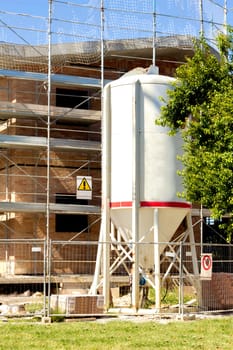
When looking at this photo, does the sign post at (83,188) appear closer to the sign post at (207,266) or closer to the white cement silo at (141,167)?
the white cement silo at (141,167)

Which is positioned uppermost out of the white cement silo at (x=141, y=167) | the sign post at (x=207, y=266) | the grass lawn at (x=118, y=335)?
the white cement silo at (x=141, y=167)

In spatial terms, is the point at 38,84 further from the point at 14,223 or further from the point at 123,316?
the point at 123,316

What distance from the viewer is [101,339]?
15.2m

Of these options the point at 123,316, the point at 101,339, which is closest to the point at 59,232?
the point at 123,316

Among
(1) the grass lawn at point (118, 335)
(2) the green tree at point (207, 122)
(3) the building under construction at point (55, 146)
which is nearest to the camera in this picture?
(1) the grass lawn at point (118, 335)

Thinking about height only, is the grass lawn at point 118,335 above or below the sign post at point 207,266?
below

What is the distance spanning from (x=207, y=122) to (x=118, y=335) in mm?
6111

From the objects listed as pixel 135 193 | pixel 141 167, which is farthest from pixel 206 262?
pixel 141 167

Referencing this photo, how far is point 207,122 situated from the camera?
19172 mm

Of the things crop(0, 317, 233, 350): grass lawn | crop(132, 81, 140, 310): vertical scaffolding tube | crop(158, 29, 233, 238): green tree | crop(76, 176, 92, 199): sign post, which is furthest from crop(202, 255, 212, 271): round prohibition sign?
crop(76, 176, 92, 199): sign post

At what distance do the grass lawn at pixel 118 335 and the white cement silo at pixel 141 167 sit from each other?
182 inches

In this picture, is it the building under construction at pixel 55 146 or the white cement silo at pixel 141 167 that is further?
the building under construction at pixel 55 146

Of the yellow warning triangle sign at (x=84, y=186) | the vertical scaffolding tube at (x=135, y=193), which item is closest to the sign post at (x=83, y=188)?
the yellow warning triangle sign at (x=84, y=186)

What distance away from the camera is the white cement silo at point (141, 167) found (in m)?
22.8
